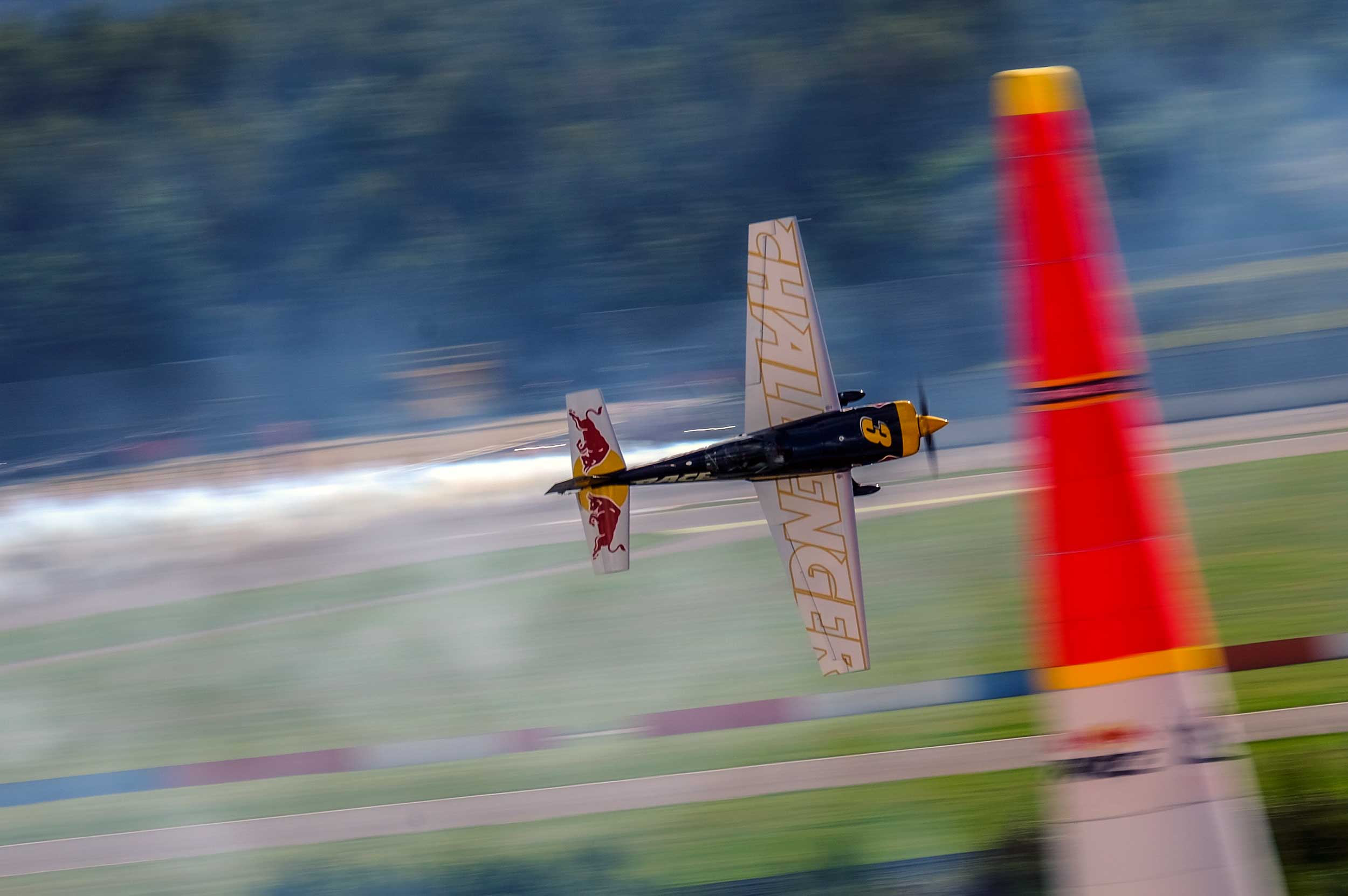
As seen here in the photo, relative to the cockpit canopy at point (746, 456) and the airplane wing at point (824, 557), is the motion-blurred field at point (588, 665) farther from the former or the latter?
the cockpit canopy at point (746, 456)

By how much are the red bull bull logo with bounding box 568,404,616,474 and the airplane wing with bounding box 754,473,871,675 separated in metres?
1.53

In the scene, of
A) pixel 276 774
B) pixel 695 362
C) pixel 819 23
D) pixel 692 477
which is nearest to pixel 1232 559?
pixel 692 477

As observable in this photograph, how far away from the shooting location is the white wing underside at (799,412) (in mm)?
10602

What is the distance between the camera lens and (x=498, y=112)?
25516 millimetres

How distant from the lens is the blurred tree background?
2400cm

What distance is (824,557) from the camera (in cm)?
1073

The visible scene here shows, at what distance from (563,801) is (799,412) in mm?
4637

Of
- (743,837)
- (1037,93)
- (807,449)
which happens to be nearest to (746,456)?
(807,449)

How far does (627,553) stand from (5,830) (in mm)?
8378

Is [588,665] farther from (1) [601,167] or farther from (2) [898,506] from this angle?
(1) [601,167]

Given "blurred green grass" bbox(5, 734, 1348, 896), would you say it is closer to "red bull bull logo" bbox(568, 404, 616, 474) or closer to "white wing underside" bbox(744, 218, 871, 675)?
"white wing underside" bbox(744, 218, 871, 675)

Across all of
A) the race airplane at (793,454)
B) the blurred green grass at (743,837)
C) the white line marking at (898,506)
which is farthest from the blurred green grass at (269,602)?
the race airplane at (793,454)

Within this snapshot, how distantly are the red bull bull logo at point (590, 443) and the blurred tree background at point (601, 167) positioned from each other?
12.4m

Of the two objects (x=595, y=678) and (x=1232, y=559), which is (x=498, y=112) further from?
(x=1232, y=559)
